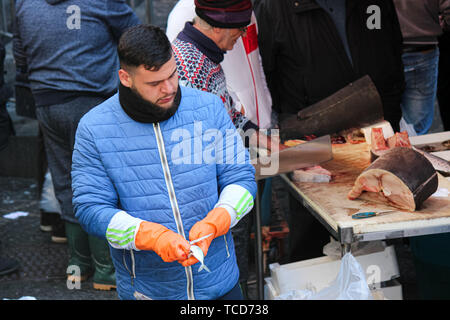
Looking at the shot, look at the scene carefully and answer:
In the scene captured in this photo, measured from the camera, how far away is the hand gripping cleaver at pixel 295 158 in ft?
9.84

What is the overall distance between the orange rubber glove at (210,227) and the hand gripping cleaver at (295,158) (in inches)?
37.9

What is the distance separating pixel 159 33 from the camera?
2.02 metres

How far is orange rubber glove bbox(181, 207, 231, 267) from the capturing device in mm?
1977

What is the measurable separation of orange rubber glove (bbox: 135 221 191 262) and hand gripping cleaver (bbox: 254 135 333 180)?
114 centimetres

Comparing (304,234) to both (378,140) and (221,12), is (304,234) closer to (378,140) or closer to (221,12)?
(378,140)

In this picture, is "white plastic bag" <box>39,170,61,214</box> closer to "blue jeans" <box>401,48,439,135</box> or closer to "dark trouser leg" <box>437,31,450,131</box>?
"blue jeans" <box>401,48,439,135</box>

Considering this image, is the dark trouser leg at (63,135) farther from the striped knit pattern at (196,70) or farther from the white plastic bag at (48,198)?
the striped knit pattern at (196,70)

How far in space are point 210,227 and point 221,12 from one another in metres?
1.24

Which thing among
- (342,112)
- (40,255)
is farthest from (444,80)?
(40,255)

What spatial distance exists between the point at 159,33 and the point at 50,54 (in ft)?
6.61

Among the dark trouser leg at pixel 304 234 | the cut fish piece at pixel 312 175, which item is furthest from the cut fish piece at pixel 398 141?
the dark trouser leg at pixel 304 234

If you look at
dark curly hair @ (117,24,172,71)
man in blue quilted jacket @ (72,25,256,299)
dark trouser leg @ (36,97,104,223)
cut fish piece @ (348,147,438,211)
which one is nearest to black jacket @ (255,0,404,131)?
cut fish piece @ (348,147,438,211)
